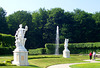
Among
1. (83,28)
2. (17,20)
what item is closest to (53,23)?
(83,28)

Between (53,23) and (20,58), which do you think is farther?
(53,23)

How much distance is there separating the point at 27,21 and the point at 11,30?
6801mm

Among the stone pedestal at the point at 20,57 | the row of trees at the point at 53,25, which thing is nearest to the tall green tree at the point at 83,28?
the row of trees at the point at 53,25

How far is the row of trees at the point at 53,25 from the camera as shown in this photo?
245 feet

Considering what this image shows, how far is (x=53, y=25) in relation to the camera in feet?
251

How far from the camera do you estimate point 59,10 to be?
78.4 meters

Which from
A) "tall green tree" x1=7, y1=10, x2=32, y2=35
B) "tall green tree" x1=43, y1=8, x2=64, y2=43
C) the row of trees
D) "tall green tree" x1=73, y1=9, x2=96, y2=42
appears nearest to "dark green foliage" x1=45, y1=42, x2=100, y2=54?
the row of trees

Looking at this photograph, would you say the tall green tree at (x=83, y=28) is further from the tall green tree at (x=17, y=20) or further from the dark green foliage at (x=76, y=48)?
the tall green tree at (x=17, y=20)

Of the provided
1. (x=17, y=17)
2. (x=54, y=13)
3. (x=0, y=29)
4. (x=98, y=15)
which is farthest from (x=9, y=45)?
(x=98, y=15)

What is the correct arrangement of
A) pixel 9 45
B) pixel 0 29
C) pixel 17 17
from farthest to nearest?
pixel 17 17 → pixel 0 29 → pixel 9 45

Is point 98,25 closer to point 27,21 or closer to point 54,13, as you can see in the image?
point 54,13

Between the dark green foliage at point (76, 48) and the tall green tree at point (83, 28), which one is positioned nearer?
the dark green foliage at point (76, 48)

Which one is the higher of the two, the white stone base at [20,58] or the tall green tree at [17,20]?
the tall green tree at [17,20]

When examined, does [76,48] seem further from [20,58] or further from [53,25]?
[20,58]
